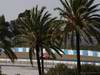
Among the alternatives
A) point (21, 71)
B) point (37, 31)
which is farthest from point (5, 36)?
point (21, 71)

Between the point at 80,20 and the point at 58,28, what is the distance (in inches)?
87.2

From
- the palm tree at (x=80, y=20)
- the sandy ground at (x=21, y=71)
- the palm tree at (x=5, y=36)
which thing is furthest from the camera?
the sandy ground at (x=21, y=71)

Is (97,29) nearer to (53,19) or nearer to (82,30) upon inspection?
(82,30)

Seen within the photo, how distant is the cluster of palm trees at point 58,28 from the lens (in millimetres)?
43750

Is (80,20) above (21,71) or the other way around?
above

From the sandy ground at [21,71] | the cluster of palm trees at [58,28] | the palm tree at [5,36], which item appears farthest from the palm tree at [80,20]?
the sandy ground at [21,71]

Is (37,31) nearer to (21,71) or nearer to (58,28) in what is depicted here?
(58,28)

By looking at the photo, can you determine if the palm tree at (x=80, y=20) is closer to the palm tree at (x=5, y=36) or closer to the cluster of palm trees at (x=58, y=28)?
the cluster of palm trees at (x=58, y=28)

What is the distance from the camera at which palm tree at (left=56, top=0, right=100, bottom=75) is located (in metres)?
43.6

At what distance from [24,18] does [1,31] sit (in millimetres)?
4628

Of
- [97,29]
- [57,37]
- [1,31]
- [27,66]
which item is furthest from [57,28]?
[27,66]

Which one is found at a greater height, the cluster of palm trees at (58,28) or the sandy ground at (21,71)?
the cluster of palm trees at (58,28)

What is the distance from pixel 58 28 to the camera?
144ft

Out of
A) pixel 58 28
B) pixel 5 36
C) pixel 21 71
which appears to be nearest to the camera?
pixel 58 28
